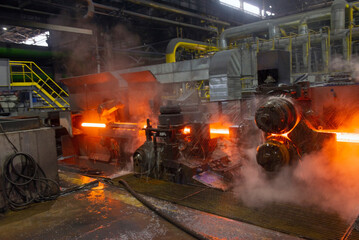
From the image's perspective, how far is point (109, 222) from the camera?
11.3 feet

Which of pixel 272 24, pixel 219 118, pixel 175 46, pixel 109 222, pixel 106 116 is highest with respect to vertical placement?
pixel 272 24

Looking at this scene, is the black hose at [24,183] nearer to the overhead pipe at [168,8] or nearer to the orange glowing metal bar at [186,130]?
the orange glowing metal bar at [186,130]

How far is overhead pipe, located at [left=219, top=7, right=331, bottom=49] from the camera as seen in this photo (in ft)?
49.4

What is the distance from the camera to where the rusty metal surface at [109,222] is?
3.10m

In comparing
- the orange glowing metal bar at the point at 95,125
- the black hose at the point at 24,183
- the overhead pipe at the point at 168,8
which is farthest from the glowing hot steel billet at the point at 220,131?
the overhead pipe at the point at 168,8

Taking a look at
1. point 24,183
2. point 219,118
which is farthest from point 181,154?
point 24,183

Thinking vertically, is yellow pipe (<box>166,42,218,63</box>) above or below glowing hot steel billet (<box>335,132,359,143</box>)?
above

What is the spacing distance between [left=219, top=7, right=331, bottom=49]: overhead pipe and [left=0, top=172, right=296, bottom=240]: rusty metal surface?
1471 cm

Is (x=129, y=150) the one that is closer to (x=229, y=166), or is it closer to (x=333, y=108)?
(x=229, y=166)

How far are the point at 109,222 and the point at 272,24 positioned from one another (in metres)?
15.7

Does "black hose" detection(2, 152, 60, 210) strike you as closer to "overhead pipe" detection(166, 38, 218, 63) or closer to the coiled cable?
the coiled cable

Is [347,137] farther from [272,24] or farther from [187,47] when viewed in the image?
[187,47]

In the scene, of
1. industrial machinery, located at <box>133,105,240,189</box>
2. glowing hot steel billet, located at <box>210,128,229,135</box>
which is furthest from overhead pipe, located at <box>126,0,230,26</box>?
glowing hot steel billet, located at <box>210,128,229,135</box>

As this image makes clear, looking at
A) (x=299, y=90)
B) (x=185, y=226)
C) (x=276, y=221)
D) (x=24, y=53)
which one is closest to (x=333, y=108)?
(x=299, y=90)
